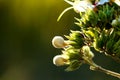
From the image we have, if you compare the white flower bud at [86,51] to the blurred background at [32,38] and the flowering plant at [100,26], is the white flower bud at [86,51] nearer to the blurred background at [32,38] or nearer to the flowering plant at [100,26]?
the flowering plant at [100,26]

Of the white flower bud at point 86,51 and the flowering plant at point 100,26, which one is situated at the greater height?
the flowering plant at point 100,26

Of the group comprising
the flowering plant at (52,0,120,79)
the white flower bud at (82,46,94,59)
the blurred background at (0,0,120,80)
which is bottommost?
the white flower bud at (82,46,94,59)

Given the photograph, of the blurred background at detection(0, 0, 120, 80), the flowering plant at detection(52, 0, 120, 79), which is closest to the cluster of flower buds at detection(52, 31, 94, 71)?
the flowering plant at detection(52, 0, 120, 79)

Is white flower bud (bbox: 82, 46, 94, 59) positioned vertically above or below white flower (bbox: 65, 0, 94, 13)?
below

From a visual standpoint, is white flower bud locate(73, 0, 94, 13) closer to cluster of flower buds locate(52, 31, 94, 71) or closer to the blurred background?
cluster of flower buds locate(52, 31, 94, 71)

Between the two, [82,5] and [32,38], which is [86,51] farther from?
[32,38]

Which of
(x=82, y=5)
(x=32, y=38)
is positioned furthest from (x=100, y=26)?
(x=32, y=38)

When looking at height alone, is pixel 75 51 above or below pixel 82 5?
below

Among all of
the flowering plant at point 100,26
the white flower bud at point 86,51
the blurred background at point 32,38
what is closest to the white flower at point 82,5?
the flowering plant at point 100,26

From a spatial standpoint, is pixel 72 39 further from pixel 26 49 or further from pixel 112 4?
pixel 26 49
